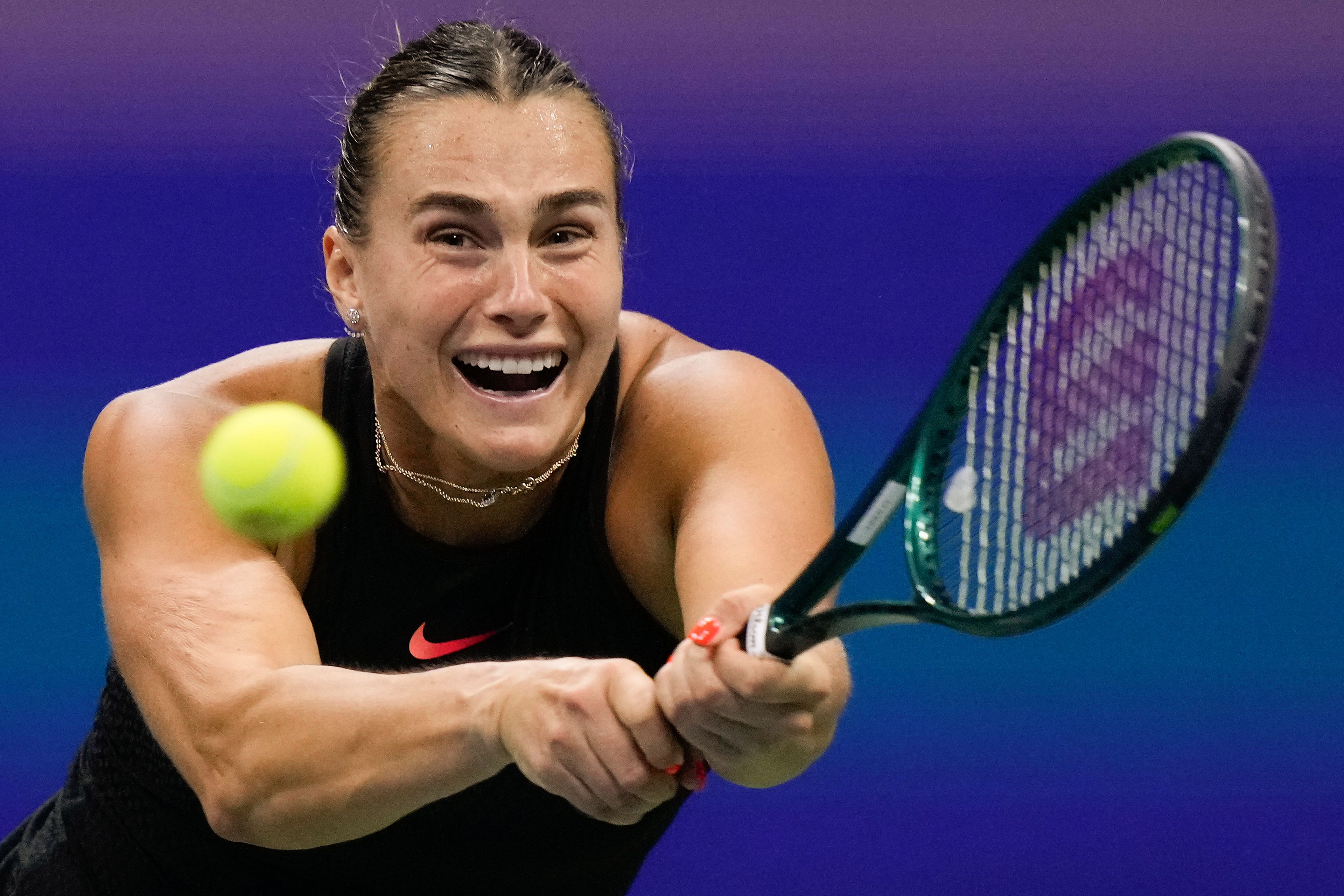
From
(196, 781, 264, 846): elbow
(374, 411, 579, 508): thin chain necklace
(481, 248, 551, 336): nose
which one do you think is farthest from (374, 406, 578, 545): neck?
(196, 781, 264, 846): elbow

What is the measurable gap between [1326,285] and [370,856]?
1.13 m

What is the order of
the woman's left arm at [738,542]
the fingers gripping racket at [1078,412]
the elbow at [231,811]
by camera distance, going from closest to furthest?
the fingers gripping racket at [1078,412] < the woman's left arm at [738,542] < the elbow at [231,811]

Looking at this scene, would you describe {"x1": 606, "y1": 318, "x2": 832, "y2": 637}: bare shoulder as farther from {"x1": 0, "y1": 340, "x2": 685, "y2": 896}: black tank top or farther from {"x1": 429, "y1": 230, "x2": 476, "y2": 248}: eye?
{"x1": 429, "y1": 230, "x2": 476, "y2": 248}: eye

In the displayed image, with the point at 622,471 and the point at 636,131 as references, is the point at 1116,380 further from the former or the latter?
the point at 636,131

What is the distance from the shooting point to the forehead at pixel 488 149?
0.84 m

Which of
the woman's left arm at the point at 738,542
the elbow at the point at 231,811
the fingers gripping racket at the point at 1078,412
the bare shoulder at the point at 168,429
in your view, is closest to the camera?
the fingers gripping racket at the point at 1078,412

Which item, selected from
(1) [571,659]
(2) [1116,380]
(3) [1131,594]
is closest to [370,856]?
(1) [571,659]

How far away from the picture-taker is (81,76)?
1.57 meters

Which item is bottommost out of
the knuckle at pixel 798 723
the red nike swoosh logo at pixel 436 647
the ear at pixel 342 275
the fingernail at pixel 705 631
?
the red nike swoosh logo at pixel 436 647

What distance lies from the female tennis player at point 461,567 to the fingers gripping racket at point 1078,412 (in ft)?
0.23

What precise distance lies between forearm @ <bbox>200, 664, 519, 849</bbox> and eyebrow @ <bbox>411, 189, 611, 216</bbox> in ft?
0.84

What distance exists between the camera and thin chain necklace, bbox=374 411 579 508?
3.05 ft

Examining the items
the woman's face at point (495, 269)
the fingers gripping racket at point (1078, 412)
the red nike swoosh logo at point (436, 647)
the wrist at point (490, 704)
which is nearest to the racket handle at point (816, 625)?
the fingers gripping racket at point (1078, 412)

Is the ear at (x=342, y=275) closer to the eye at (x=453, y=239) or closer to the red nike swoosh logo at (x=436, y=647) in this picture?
the eye at (x=453, y=239)
